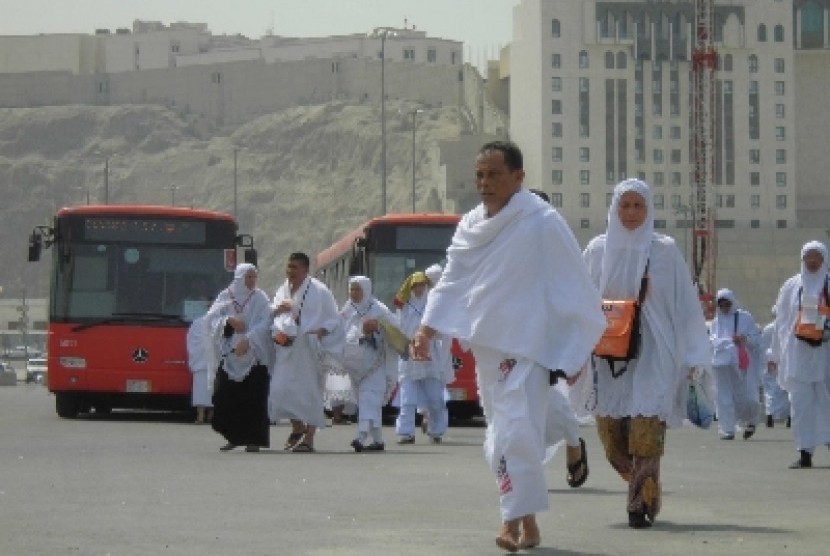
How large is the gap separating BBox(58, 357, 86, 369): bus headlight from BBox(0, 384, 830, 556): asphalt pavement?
824 centimetres

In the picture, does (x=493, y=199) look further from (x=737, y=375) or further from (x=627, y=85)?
(x=627, y=85)

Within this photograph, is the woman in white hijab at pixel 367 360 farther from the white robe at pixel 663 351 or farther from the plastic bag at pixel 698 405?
the white robe at pixel 663 351

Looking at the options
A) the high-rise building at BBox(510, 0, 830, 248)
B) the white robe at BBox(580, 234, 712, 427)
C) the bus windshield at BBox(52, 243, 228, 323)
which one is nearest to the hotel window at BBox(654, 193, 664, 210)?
the high-rise building at BBox(510, 0, 830, 248)

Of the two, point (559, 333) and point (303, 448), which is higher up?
point (559, 333)

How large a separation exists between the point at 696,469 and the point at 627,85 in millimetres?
128171

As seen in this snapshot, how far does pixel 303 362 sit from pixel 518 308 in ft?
35.3

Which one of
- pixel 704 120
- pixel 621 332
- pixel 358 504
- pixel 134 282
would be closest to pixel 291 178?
pixel 704 120

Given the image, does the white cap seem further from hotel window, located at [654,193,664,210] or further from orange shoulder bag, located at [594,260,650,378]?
hotel window, located at [654,193,664,210]

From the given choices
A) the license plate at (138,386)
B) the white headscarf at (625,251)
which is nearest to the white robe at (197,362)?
the license plate at (138,386)

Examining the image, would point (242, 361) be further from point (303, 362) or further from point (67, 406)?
point (67, 406)

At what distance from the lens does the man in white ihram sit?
1071 cm

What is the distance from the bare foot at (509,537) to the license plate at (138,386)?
20657 mm

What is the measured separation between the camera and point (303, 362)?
21.5m

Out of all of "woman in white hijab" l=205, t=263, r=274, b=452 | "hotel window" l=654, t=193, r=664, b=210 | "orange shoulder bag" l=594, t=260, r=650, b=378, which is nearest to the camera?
"orange shoulder bag" l=594, t=260, r=650, b=378
